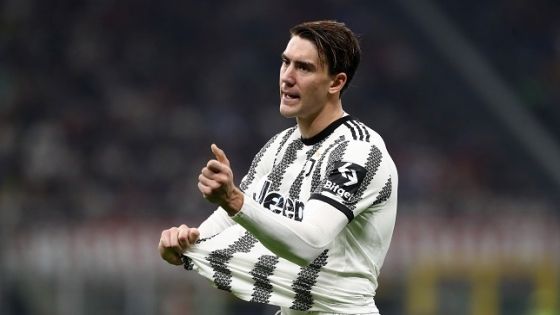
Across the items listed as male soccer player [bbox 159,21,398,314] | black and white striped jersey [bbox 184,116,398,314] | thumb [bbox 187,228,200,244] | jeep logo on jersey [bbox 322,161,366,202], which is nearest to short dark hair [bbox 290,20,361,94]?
male soccer player [bbox 159,21,398,314]

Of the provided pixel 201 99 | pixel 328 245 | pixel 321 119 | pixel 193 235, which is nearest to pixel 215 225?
pixel 193 235

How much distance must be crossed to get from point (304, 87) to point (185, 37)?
47.1ft

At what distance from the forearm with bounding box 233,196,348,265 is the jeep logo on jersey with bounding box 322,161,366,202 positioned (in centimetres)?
Answer: 7

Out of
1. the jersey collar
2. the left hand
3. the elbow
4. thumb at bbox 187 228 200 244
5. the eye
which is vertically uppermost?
the eye

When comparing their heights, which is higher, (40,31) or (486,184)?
(40,31)

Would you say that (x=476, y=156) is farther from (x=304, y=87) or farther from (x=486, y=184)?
(x=304, y=87)

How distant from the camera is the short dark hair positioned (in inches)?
186

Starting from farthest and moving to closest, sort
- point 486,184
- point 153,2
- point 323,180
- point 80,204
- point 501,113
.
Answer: point 153,2, point 501,113, point 486,184, point 80,204, point 323,180

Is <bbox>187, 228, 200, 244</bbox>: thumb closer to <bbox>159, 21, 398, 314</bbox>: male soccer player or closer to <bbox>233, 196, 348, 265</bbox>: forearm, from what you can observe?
<bbox>159, 21, 398, 314</bbox>: male soccer player

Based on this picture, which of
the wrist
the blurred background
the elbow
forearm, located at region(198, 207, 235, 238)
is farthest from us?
the blurred background

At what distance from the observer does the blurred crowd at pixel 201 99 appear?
52.2ft

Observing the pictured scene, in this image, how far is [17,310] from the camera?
13.8 meters

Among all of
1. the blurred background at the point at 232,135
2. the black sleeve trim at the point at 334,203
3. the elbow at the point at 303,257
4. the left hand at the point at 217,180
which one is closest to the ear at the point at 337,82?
the black sleeve trim at the point at 334,203

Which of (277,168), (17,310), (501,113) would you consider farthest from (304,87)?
(501,113)
